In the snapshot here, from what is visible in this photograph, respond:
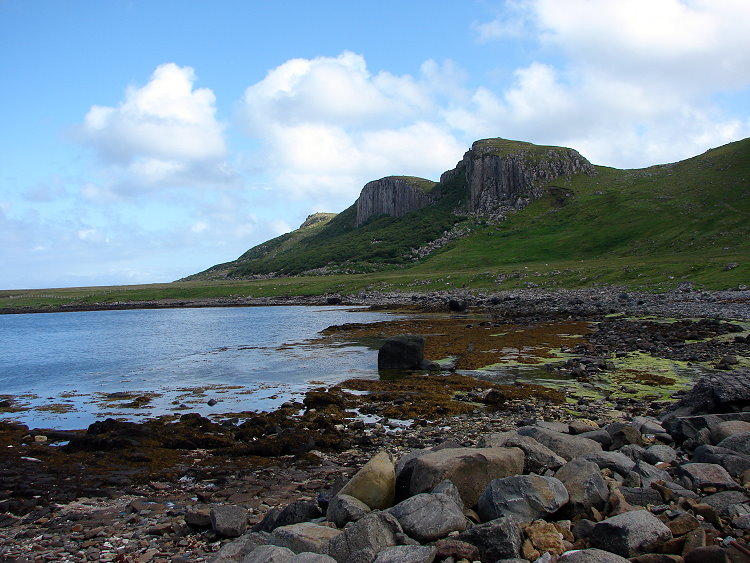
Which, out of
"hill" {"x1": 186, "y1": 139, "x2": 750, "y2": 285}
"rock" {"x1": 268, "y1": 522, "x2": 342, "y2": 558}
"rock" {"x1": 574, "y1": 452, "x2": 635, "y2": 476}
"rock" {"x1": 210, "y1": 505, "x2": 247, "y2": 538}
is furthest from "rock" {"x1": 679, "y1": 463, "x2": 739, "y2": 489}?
"hill" {"x1": 186, "y1": 139, "x2": 750, "y2": 285}

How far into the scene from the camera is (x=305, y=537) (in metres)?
8.91

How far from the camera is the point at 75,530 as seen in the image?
38.0 feet

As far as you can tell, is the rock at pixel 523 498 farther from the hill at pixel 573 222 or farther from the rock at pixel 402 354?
the hill at pixel 573 222

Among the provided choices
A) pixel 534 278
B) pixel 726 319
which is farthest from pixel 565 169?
pixel 726 319

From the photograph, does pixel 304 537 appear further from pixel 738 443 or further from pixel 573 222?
pixel 573 222

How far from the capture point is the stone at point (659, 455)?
11.8m

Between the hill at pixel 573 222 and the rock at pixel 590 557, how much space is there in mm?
69849

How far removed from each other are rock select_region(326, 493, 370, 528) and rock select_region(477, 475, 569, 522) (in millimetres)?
2124

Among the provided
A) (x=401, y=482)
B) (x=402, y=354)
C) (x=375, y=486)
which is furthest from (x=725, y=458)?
(x=402, y=354)

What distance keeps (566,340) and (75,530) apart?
34516 mm

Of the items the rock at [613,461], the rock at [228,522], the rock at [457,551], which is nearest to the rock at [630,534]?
the rock at [457,551]

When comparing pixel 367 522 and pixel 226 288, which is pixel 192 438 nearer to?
pixel 367 522

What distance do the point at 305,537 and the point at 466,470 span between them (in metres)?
3.32

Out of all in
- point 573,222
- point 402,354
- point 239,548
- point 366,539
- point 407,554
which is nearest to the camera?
point 407,554
